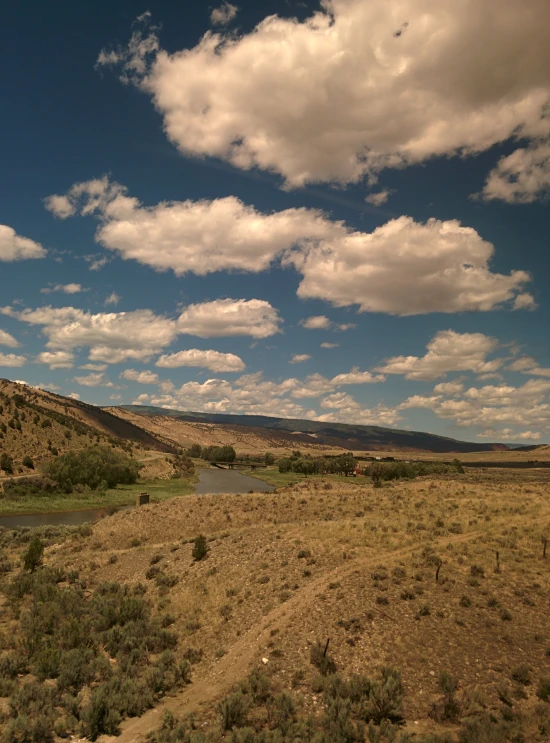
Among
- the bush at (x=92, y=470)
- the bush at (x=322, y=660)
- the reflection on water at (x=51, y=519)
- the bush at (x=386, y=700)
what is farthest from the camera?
the bush at (x=92, y=470)

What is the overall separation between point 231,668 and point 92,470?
89.4 metres

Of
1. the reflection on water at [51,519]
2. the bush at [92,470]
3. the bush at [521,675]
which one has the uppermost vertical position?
the bush at [521,675]

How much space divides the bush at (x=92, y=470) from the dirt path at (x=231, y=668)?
7995cm

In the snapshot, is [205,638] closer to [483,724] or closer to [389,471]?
[483,724]

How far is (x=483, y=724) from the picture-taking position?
13656mm

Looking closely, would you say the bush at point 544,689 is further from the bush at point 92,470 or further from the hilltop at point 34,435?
the hilltop at point 34,435

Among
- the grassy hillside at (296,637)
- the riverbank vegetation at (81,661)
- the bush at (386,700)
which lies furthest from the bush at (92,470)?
the bush at (386,700)

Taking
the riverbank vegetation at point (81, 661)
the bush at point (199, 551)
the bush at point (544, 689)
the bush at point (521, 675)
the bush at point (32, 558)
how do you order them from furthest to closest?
the bush at point (32, 558), the bush at point (199, 551), the bush at point (521, 675), the bush at point (544, 689), the riverbank vegetation at point (81, 661)

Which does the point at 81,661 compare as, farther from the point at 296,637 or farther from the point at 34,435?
the point at 34,435

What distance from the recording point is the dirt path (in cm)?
1482

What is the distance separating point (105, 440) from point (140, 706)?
12914cm

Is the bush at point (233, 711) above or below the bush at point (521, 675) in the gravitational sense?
below

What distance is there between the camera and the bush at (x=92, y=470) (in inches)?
3625

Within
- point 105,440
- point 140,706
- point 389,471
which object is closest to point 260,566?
point 140,706
